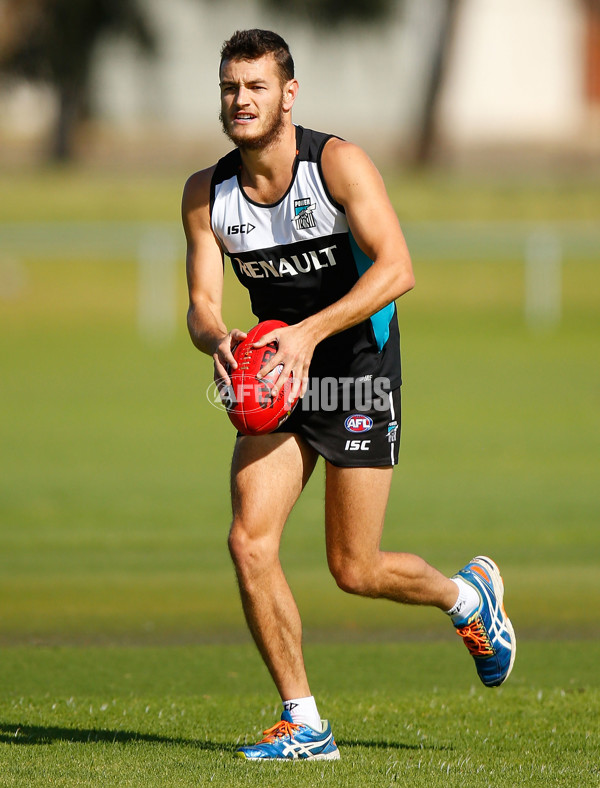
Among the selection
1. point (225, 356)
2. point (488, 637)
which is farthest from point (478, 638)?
point (225, 356)

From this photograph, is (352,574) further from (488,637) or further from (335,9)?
(335,9)

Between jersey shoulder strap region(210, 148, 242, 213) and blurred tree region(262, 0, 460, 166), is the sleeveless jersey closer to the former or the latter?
jersey shoulder strap region(210, 148, 242, 213)

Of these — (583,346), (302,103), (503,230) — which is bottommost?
(583,346)

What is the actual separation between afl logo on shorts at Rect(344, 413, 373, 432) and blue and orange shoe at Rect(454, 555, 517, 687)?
91cm

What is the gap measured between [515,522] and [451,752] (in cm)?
631

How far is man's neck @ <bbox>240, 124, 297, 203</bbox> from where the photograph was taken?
5246mm

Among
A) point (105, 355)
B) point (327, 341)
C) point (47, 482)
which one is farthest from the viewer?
point (105, 355)

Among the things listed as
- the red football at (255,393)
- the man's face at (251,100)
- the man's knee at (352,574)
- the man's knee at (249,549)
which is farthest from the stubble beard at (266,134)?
the man's knee at (352,574)

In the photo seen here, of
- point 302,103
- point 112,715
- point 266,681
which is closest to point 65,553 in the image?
point 266,681

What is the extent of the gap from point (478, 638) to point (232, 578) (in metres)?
3.75

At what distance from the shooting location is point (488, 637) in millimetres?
5629

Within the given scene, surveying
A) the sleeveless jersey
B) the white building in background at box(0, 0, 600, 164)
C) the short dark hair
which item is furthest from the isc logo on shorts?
the white building in background at box(0, 0, 600, 164)

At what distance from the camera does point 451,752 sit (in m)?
5.05

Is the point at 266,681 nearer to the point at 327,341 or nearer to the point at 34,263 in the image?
the point at 327,341
